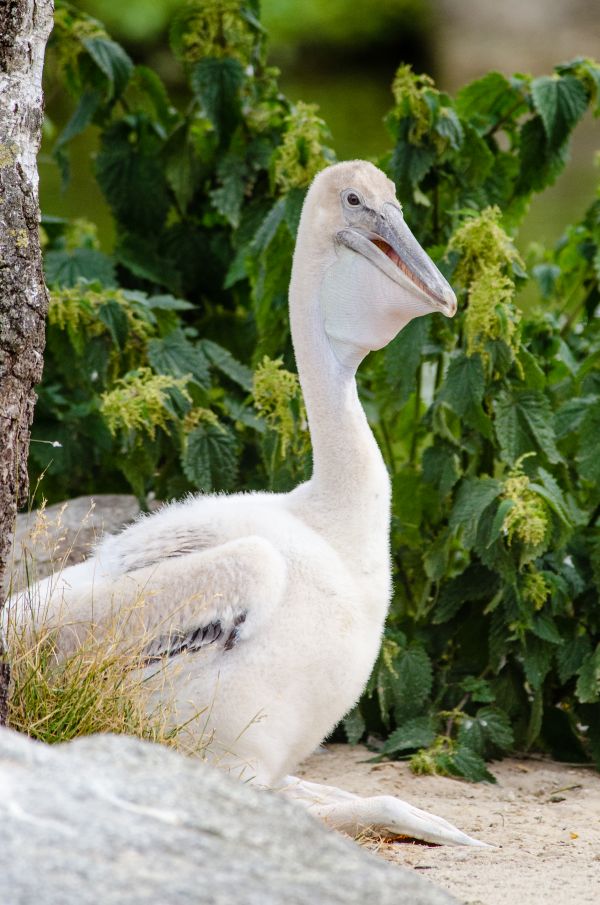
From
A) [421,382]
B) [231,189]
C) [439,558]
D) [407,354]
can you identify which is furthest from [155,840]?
[231,189]

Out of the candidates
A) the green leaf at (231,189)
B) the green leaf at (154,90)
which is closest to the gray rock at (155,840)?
the green leaf at (231,189)

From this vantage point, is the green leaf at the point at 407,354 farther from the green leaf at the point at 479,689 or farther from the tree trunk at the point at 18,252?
the tree trunk at the point at 18,252

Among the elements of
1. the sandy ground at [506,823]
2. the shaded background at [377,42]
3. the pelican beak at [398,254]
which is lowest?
the sandy ground at [506,823]

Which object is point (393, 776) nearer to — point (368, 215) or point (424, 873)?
point (424, 873)

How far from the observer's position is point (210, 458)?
5.54 metres

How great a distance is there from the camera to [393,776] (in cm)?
498

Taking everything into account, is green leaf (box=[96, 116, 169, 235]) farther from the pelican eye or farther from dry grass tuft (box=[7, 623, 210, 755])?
dry grass tuft (box=[7, 623, 210, 755])

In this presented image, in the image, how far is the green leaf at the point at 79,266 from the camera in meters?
6.34

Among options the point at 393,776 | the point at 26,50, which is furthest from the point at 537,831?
the point at 26,50

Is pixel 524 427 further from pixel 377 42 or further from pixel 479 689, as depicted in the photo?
pixel 377 42

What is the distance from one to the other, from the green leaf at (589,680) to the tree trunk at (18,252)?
2.46m

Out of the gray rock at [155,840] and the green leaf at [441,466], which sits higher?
the green leaf at [441,466]

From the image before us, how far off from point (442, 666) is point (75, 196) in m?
10.1

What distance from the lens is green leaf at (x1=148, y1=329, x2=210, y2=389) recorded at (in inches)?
220
